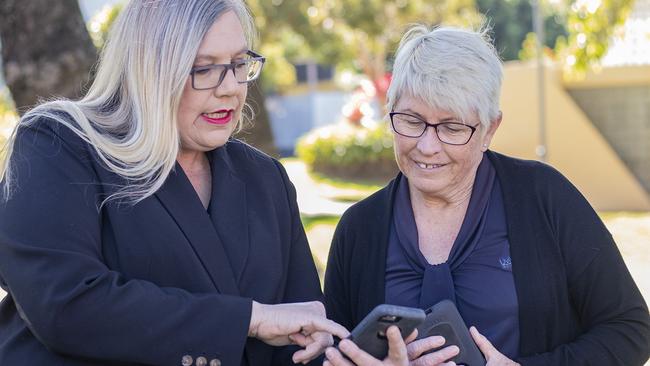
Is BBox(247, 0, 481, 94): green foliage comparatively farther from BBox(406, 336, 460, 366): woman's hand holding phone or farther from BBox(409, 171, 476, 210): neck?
BBox(406, 336, 460, 366): woman's hand holding phone

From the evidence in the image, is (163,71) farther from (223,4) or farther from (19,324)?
(19,324)

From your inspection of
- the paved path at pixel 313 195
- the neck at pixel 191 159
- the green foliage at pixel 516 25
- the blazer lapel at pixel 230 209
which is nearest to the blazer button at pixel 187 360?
the blazer lapel at pixel 230 209

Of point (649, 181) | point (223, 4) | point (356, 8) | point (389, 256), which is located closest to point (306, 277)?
point (389, 256)

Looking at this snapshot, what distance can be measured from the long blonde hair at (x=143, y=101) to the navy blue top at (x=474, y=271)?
3.10 ft

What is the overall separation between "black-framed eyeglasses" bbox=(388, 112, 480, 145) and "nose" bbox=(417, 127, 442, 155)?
0.03 ft

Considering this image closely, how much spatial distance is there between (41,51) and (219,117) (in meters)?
3.49

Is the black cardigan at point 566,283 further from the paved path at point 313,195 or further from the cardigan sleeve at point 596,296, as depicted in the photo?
the paved path at point 313,195

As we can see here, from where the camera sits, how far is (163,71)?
8.84 ft

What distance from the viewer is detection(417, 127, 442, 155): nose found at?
3.21 m

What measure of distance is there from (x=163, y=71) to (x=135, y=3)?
24 centimetres

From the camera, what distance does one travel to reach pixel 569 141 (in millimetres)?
14891

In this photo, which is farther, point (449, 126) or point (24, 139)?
point (449, 126)

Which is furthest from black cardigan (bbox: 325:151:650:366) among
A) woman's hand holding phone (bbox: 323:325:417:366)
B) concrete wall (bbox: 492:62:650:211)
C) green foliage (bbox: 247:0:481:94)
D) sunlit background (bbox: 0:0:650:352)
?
green foliage (bbox: 247:0:481:94)

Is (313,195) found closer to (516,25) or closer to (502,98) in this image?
(502,98)
